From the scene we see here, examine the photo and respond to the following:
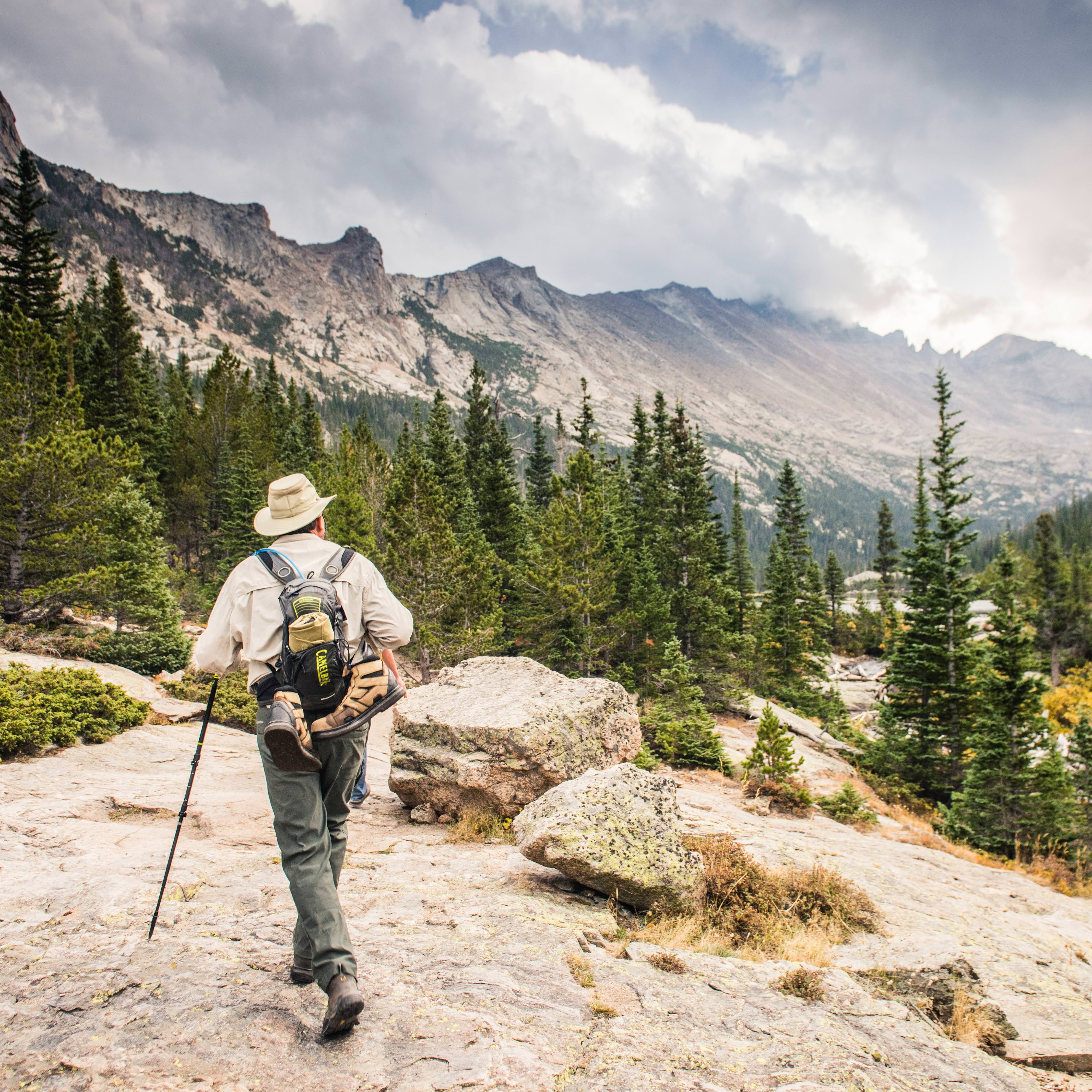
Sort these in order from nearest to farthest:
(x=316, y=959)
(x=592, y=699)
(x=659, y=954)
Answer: (x=316, y=959)
(x=659, y=954)
(x=592, y=699)

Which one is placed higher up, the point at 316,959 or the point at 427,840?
the point at 316,959

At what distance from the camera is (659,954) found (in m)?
4.91

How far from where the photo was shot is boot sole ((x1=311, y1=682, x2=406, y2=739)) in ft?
11.8

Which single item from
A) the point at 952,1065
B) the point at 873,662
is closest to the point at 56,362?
the point at 952,1065

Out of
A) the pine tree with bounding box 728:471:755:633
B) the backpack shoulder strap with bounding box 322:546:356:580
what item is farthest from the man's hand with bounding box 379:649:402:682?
the pine tree with bounding box 728:471:755:633

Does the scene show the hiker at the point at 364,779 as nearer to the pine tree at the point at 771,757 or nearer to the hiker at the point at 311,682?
the hiker at the point at 311,682

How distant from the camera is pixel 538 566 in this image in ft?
81.8

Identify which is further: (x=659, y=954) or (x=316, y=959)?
(x=659, y=954)

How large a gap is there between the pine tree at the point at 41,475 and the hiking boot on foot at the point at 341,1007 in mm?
16578

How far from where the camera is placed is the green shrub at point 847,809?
1199 cm

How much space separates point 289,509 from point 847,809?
1249 centimetres

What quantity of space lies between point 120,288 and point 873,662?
6954 centimetres

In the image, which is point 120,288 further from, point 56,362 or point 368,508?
point 56,362

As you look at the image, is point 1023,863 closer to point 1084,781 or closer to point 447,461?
point 1084,781
